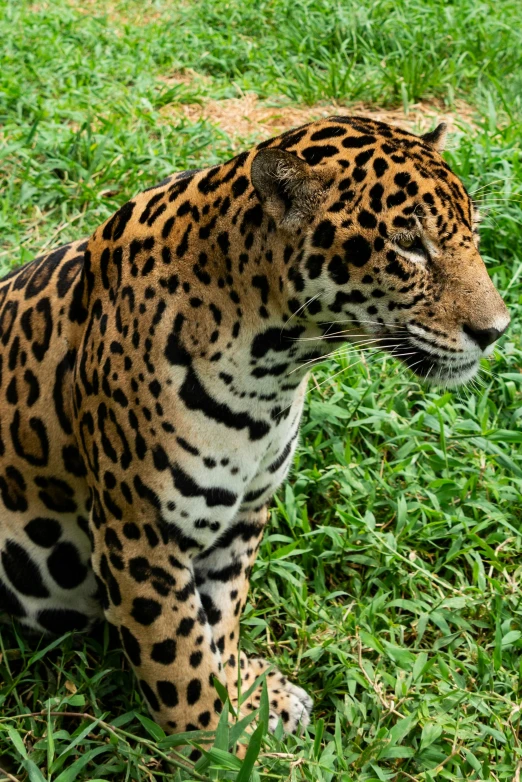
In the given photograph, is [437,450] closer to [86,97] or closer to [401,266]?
[401,266]

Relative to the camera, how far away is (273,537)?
433cm

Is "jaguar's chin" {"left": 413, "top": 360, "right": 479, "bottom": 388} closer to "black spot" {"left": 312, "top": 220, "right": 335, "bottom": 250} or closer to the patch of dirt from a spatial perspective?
"black spot" {"left": 312, "top": 220, "right": 335, "bottom": 250}

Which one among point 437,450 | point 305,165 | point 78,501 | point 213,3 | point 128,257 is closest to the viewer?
point 305,165

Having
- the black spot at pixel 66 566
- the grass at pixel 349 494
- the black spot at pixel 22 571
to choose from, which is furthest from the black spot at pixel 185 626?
the black spot at pixel 22 571

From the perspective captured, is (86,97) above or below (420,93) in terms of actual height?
below

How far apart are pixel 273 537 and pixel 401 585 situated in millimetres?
586

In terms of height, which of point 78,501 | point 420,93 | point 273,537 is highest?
point 420,93

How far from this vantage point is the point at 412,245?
9.55 ft

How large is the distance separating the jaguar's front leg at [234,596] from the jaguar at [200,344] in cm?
3

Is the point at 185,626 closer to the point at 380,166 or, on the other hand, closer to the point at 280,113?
the point at 380,166

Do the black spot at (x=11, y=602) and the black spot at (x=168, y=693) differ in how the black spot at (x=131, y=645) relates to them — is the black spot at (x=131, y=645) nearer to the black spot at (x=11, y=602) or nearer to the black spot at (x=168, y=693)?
the black spot at (x=168, y=693)

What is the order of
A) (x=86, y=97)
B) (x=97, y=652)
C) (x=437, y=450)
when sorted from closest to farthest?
(x=97, y=652) → (x=437, y=450) → (x=86, y=97)

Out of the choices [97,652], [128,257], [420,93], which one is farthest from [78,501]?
[420,93]

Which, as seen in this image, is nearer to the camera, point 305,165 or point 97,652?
point 305,165
